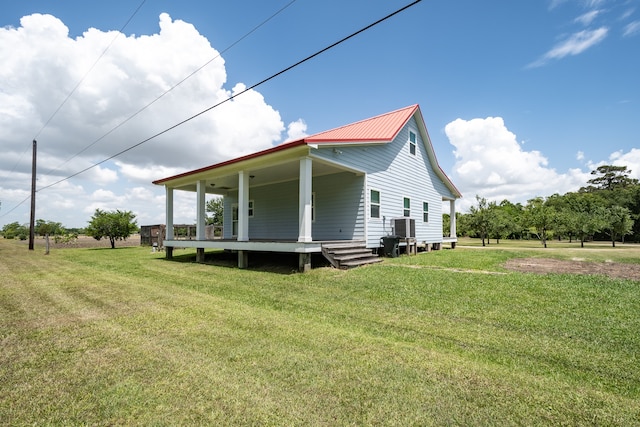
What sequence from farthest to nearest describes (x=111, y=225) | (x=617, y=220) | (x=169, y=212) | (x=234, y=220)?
(x=617, y=220)
(x=111, y=225)
(x=234, y=220)
(x=169, y=212)

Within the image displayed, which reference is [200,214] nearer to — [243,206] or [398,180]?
[243,206]

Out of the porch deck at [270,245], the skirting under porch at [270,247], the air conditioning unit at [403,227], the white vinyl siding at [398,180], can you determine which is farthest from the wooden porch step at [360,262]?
the air conditioning unit at [403,227]

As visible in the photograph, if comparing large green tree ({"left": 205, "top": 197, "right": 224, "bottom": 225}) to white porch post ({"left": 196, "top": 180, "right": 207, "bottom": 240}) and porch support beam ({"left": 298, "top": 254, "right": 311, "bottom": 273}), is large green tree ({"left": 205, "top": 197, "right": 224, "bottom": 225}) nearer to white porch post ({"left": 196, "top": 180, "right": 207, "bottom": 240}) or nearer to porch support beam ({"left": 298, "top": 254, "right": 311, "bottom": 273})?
white porch post ({"left": 196, "top": 180, "right": 207, "bottom": 240})

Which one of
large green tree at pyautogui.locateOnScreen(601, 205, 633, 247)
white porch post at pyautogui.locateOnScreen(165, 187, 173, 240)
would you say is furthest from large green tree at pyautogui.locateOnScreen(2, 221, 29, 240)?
large green tree at pyautogui.locateOnScreen(601, 205, 633, 247)

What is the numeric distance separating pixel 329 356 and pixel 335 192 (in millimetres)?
9603

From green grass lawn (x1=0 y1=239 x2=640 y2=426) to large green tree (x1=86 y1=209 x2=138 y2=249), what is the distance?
58.8 ft

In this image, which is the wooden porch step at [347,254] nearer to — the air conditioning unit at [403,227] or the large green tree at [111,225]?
the air conditioning unit at [403,227]

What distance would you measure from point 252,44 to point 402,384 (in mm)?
8972

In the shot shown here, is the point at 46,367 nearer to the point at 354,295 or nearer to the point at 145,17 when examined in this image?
the point at 354,295

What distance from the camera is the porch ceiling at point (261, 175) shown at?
11.4 meters

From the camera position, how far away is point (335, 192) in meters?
12.7

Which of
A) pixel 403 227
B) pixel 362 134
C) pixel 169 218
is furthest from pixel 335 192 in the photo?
pixel 169 218

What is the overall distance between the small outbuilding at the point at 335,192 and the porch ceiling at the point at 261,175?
44mm

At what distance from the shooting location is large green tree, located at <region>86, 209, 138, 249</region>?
22031 millimetres
